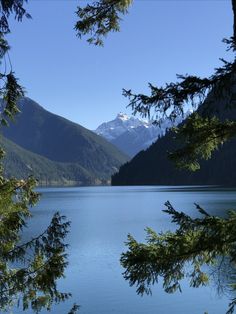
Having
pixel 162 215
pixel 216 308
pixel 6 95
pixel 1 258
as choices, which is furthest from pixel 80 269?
pixel 162 215

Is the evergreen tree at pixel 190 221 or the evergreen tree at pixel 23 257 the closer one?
the evergreen tree at pixel 190 221

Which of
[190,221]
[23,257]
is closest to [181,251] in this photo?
[190,221]

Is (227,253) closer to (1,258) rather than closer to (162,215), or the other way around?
(1,258)

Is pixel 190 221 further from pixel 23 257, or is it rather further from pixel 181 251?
pixel 23 257

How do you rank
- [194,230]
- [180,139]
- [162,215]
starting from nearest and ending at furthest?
[194,230]
[180,139]
[162,215]

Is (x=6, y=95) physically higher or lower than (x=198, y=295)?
higher

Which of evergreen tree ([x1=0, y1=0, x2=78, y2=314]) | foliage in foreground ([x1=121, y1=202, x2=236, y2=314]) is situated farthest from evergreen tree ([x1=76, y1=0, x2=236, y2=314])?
evergreen tree ([x1=0, y1=0, x2=78, y2=314])

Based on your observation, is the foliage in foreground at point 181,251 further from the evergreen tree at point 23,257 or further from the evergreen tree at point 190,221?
the evergreen tree at point 23,257

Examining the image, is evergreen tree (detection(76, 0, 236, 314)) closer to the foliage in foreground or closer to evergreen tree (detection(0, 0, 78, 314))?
the foliage in foreground

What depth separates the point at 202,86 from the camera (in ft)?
22.6

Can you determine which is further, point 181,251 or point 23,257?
point 23,257

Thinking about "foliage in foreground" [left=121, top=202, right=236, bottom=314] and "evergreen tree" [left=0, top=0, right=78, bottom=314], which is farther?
"evergreen tree" [left=0, top=0, right=78, bottom=314]

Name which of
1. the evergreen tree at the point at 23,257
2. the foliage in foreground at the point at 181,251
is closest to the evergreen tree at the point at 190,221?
the foliage in foreground at the point at 181,251

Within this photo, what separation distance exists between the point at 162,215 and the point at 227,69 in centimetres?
8573
